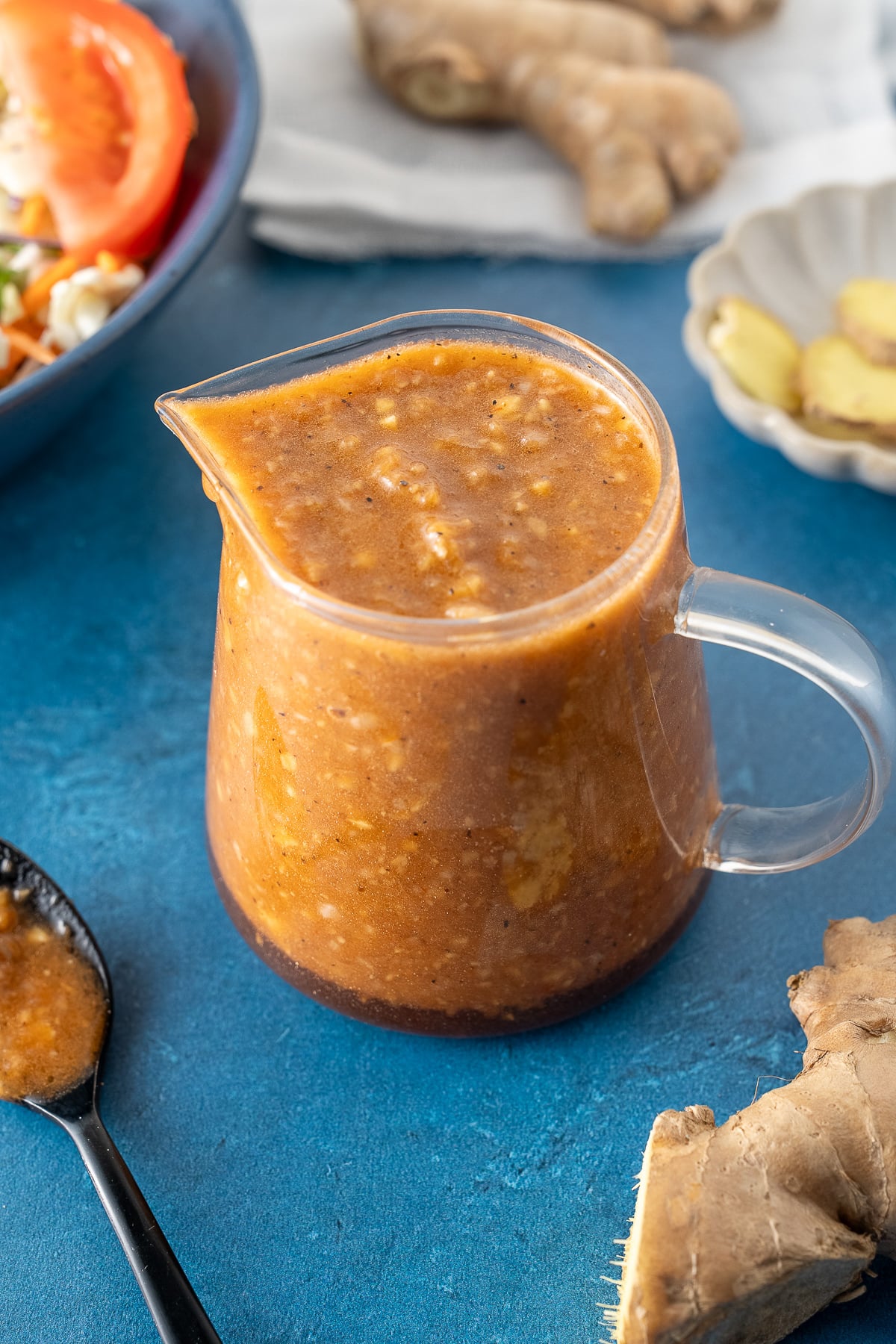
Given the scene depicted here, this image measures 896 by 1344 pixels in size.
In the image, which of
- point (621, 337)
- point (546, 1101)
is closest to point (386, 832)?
point (546, 1101)

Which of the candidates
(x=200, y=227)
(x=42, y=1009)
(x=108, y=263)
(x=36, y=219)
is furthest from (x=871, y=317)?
(x=42, y=1009)

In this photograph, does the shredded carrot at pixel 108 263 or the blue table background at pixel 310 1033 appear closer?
the blue table background at pixel 310 1033

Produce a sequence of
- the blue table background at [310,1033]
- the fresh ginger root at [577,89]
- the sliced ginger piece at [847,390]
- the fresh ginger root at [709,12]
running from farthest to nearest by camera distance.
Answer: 1. the fresh ginger root at [709,12]
2. the fresh ginger root at [577,89]
3. the sliced ginger piece at [847,390]
4. the blue table background at [310,1033]

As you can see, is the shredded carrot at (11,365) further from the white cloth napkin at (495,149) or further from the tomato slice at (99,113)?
the white cloth napkin at (495,149)

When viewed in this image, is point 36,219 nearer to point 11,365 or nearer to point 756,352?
point 11,365

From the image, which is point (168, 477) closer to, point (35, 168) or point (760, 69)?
point (35, 168)

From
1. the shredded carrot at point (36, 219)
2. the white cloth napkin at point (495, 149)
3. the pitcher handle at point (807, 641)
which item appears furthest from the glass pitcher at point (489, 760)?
the white cloth napkin at point (495, 149)

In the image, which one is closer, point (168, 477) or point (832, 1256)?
Answer: point (832, 1256)

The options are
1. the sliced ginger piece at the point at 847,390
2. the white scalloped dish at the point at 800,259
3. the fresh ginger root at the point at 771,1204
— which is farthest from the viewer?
the white scalloped dish at the point at 800,259
